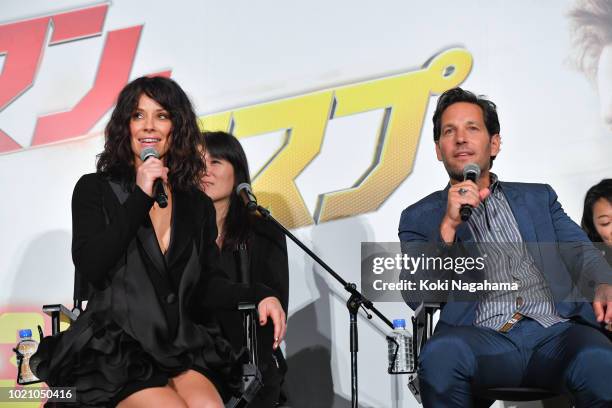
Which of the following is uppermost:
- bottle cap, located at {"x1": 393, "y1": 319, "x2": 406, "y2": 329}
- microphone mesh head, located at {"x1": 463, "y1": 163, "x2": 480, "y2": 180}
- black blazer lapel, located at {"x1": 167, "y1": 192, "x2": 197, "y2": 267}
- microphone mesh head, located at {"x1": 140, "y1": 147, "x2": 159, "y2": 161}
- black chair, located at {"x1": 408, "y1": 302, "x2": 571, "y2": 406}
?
microphone mesh head, located at {"x1": 463, "y1": 163, "x2": 480, "y2": 180}

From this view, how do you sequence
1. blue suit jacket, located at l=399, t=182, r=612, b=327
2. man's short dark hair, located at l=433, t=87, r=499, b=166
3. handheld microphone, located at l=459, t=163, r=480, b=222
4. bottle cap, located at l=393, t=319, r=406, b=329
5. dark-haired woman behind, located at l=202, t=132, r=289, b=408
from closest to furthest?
1. handheld microphone, located at l=459, t=163, r=480, b=222
2. blue suit jacket, located at l=399, t=182, r=612, b=327
3. man's short dark hair, located at l=433, t=87, r=499, b=166
4. dark-haired woman behind, located at l=202, t=132, r=289, b=408
5. bottle cap, located at l=393, t=319, r=406, b=329

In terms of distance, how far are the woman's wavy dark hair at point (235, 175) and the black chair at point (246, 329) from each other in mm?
787

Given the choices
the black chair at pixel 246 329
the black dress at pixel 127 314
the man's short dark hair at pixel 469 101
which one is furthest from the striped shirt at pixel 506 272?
the black dress at pixel 127 314

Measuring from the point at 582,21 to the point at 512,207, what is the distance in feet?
5.43

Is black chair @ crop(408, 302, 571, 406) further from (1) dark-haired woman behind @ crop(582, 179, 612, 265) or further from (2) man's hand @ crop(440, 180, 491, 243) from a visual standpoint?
(1) dark-haired woman behind @ crop(582, 179, 612, 265)

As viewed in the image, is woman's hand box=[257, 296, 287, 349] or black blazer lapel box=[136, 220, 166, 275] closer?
black blazer lapel box=[136, 220, 166, 275]

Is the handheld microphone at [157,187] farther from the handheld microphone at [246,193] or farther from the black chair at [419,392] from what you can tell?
the black chair at [419,392]

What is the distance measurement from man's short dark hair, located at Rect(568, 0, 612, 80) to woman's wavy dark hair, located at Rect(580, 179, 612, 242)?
0.72m

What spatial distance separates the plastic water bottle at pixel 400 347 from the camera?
3.81 meters

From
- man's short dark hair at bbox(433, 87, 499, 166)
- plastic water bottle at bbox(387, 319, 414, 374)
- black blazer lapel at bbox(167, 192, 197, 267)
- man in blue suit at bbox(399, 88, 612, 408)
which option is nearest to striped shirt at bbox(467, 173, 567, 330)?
man in blue suit at bbox(399, 88, 612, 408)

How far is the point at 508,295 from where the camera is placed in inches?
124

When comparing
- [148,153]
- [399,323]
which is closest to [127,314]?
[148,153]

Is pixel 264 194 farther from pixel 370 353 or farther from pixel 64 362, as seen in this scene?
pixel 64 362

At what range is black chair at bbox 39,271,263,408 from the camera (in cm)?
289
